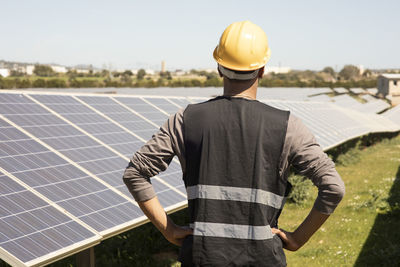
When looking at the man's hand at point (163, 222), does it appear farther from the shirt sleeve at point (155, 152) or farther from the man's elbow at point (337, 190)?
the man's elbow at point (337, 190)

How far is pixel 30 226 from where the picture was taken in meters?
5.35

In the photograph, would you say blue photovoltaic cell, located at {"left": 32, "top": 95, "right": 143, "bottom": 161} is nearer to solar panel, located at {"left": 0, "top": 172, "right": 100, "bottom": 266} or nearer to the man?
solar panel, located at {"left": 0, "top": 172, "right": 100, "bottom": 266}

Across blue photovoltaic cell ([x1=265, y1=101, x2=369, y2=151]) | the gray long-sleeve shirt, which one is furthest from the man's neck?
blue photovoltaic cell ([x1=265, y1=101, x2=369, y2=151])

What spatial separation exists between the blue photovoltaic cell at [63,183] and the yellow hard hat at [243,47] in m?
3.66

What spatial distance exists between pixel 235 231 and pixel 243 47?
1.09 meters

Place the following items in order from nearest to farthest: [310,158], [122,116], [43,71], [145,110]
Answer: [310,158], [122,116], [145,110], [43,71]

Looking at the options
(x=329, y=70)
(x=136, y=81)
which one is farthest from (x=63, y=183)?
(x=329, y=70)

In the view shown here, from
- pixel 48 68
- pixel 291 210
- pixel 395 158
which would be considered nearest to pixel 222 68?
pixel 291 210

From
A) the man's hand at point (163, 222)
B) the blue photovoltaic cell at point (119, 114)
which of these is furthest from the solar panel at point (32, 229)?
the blue photovoltaic cell at point (119, 114)

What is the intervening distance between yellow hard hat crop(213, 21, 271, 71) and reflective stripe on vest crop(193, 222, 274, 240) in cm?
93

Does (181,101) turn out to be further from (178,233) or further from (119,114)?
(178,233)

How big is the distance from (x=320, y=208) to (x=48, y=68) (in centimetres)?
12674

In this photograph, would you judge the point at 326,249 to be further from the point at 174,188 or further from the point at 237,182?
the point at 237,182

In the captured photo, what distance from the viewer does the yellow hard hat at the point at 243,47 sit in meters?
2.81
